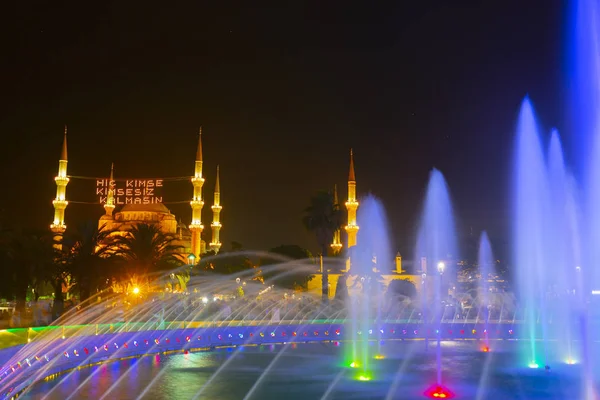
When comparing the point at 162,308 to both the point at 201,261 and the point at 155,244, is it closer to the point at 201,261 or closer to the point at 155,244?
the point at 155,244

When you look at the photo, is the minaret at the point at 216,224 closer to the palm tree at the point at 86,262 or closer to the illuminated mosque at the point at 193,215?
the illuminated mosque at the point at 193,215

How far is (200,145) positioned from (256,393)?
6553 cm

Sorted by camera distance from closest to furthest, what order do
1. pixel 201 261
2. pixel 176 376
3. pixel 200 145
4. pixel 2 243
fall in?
pixel 176 376 → pixel 2 243 → pixel 201 261 → pixel 200 145

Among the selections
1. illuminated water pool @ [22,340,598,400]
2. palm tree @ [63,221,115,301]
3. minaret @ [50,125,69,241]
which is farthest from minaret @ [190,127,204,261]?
illuminated water pool @ [22,340,598,400]

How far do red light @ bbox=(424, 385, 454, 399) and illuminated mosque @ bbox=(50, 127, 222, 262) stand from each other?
5639cm

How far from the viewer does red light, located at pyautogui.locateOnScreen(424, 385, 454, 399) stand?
12.9 metres

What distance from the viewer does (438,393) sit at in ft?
42.9

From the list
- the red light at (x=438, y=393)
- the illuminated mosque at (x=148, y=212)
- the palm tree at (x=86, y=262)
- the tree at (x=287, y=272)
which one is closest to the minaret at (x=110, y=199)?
the illuminated mosque at (x=148, y=212)

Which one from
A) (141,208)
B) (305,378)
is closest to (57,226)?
(141,208)

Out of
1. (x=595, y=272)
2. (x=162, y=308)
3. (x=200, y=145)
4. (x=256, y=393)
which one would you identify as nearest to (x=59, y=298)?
(x=162, y=308)

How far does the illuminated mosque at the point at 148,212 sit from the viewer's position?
71750mm

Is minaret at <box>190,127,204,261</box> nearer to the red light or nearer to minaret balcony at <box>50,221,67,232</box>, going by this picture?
minaret balcony at <box>50,221,67,232</box>

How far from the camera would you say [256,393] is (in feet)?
43.5

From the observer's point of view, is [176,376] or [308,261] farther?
[308,261]
